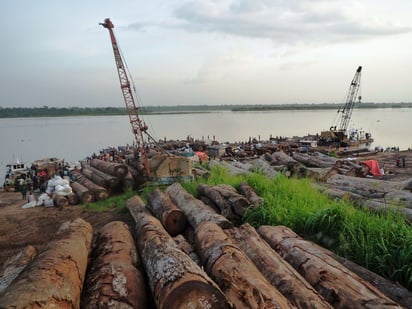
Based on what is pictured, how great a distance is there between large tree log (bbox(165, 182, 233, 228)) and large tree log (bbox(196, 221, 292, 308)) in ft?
4.28

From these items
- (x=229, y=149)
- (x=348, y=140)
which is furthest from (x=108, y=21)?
(x=348, y=140)

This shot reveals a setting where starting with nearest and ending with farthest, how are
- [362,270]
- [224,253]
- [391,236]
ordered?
[224,253]
[362,270]
[391,236]

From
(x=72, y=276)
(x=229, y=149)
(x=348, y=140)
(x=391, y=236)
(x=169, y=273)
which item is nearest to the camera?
(x=169, y=273)

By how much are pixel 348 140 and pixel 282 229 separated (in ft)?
126

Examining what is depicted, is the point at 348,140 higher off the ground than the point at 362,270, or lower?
lower

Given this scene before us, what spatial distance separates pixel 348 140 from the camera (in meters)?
40.4

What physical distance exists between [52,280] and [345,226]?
16.0 feet

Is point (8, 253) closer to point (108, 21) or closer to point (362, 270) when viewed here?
point (362, 270)

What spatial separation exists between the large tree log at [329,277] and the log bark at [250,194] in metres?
2.28

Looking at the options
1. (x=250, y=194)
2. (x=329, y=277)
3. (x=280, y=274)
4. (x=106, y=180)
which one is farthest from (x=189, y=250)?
(x=106, y=180)

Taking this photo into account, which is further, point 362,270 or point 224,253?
point 362,270

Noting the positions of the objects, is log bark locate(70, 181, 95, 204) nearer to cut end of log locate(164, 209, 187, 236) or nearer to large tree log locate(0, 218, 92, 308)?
cut end of log locate(164, 209, 187, 236)

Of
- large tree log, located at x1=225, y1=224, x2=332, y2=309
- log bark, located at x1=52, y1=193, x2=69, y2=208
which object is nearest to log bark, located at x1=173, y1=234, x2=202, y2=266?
large tree log, located at x1=225, y1=224, x2=332, y2=309

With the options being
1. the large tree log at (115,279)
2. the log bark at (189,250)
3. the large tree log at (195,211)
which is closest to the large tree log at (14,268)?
the large tree log at (115,279)
